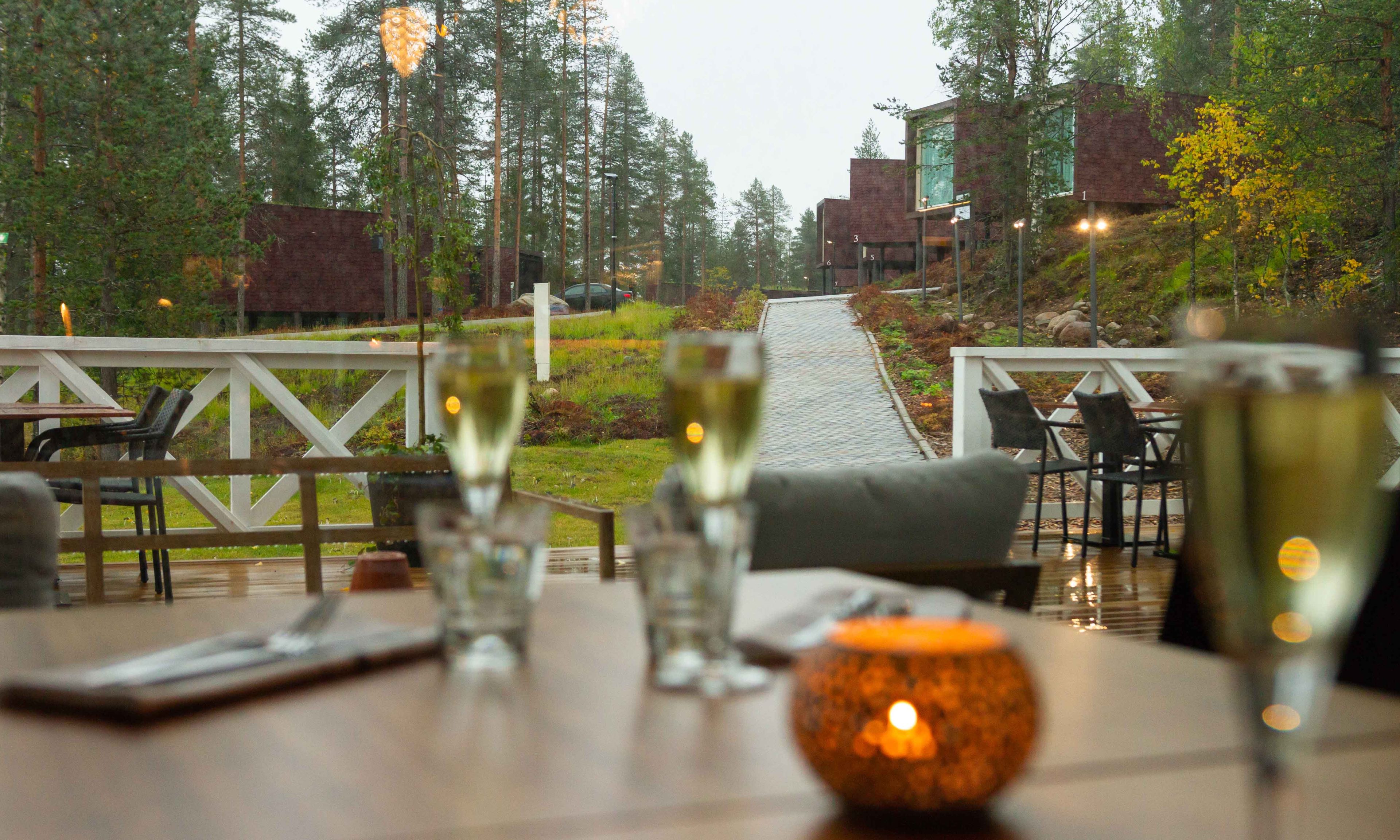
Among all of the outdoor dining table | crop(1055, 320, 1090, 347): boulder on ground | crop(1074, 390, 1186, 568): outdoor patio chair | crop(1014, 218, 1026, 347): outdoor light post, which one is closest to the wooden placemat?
crop(1074, 390, 1186, 568): outdoor patio chair

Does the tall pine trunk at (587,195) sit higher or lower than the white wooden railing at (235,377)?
higher

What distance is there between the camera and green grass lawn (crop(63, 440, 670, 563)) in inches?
214

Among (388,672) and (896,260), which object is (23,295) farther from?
(896,260)

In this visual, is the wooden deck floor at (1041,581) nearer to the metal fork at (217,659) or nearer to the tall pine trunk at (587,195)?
the metal fork at (217,659)

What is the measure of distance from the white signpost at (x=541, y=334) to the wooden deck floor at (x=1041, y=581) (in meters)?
2.73

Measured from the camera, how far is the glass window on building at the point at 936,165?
1469 cm

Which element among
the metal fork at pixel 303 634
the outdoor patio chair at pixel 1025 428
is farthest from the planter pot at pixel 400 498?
the metal fork at pixel 303 634

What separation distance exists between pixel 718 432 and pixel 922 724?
7.5 inches

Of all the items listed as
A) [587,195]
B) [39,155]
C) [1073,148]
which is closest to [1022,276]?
[1073,148]

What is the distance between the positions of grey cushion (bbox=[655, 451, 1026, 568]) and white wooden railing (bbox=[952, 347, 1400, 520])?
4.02 metres

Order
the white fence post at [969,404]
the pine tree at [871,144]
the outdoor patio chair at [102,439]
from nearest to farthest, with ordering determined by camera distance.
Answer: the outdoor patio chair at [102,439], the white fence post at [969,404], the pine tree at [871,144]

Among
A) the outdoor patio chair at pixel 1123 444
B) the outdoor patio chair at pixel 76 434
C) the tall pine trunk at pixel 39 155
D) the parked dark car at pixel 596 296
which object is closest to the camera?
the outdoor patio chair at pixel 76 434

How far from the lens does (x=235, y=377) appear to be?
5195 millimetres

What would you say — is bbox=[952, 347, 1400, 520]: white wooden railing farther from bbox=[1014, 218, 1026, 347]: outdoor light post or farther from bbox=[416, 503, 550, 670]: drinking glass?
bbox=[1014, 218, 1026, 347]: outdoor light post
